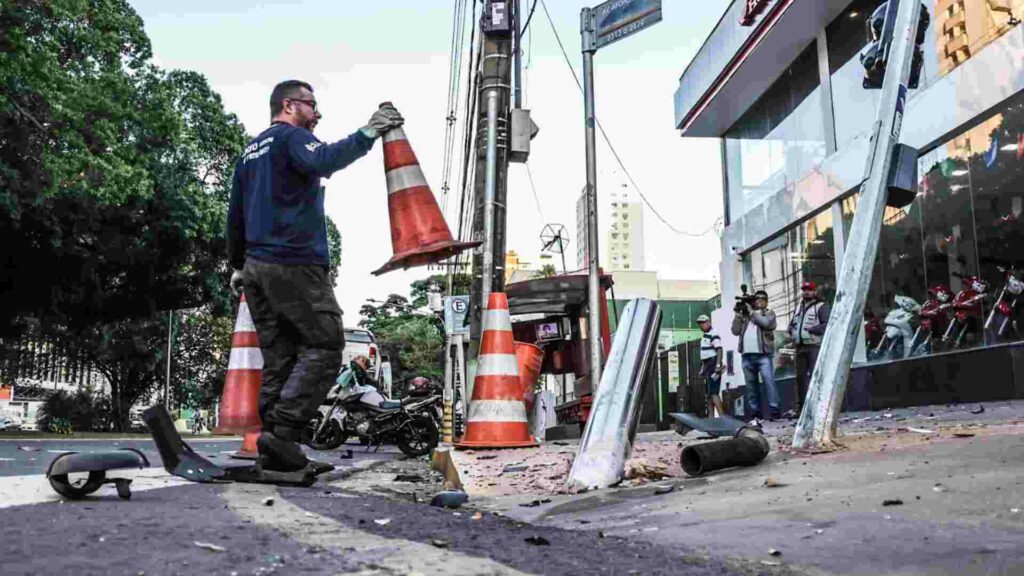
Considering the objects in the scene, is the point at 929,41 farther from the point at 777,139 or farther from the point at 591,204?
the point at 777,139

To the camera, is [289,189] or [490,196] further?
[490,196]

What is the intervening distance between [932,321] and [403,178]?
975cm

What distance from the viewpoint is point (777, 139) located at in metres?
18.1

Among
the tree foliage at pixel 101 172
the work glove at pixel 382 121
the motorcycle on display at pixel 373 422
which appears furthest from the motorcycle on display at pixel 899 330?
the tree foliage at pixel 101 172

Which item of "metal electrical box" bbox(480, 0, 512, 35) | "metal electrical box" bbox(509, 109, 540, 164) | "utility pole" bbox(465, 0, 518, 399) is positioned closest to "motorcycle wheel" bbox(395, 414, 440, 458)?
"utility pole" bbox(465, 0, 518, 399)

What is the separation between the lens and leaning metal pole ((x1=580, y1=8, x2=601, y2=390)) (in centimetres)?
1076

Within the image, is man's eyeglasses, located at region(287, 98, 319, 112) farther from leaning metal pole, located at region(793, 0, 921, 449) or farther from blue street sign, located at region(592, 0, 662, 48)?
blue street sign, located at region(592, 0, 662, 48)

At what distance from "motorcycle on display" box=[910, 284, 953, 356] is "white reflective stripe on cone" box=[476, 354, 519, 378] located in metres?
7.76

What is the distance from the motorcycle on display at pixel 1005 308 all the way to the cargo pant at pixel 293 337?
9020 mm

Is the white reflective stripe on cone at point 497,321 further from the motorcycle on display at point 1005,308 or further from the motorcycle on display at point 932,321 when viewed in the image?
the motorcycle on display at point 932,321

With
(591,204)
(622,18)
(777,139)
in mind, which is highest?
(777,139)

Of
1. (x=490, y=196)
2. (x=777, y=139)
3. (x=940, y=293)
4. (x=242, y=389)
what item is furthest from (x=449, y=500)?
(x=777, y=139)

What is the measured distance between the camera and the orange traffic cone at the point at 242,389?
18.5 ft

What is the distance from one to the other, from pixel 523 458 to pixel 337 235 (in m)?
30.7
